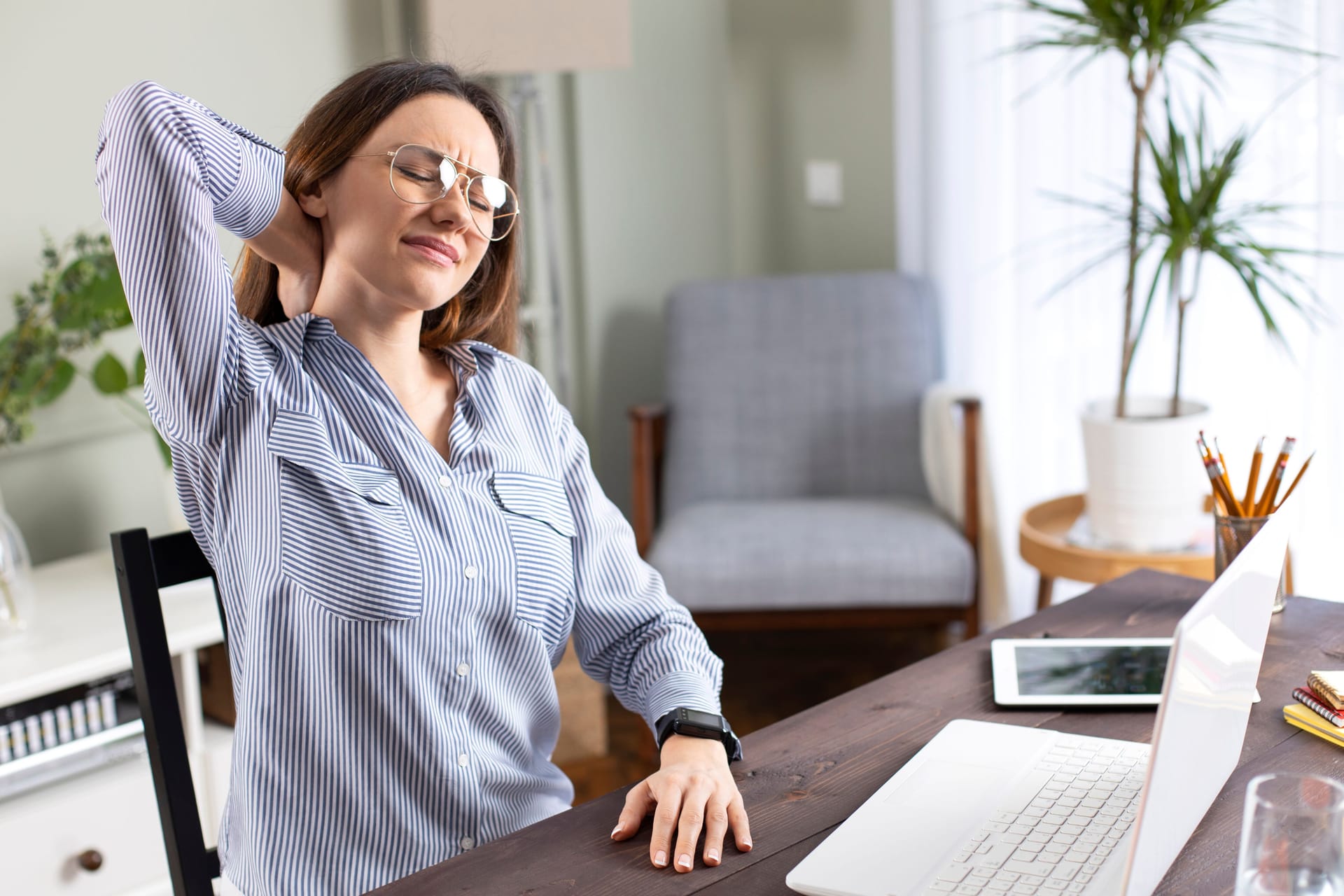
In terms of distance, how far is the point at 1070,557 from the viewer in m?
2.35

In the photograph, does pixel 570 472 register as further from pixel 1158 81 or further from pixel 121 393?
pixel 1158 81

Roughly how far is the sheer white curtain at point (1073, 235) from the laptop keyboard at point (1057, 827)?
1.51 m

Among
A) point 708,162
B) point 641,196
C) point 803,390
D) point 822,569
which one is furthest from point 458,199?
point 708,162

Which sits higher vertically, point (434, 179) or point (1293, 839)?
point (434, 179)

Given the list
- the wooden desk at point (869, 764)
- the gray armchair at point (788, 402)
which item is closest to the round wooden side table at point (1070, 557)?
the gray armchair at point (788, 402)

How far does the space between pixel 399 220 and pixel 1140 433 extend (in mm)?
1558

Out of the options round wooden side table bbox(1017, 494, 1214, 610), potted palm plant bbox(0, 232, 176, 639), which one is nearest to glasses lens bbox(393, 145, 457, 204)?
potted palm plant bbox(0, 232, 176, 639)

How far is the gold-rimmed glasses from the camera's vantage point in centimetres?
119

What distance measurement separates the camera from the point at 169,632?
1.96 meters

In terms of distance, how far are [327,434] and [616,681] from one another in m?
0.40

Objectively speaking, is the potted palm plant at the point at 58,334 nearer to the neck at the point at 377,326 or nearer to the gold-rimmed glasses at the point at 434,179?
the neck at the point at 377,326

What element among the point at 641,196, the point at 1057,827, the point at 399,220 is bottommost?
the point at 1057,827

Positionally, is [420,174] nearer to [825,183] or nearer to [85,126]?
[85,126]

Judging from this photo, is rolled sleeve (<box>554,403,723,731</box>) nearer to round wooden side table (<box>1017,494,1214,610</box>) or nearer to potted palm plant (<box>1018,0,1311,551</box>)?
round wooden side table (<box>1017,494,1214,610</box>)
